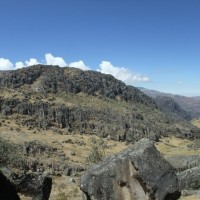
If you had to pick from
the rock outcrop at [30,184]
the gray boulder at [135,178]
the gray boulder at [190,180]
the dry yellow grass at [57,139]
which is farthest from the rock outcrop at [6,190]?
the dry yellow grass at [57,139]

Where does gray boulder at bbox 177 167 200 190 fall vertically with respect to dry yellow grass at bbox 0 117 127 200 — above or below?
above

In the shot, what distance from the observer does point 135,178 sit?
26641 mm

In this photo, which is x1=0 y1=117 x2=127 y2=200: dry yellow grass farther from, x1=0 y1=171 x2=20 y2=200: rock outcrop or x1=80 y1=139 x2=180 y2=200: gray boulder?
x1=80 y1=139 x2=180 y2=200: gray boulder

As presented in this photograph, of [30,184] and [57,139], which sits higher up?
Answer: [30,184]

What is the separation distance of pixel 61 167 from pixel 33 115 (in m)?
89.2

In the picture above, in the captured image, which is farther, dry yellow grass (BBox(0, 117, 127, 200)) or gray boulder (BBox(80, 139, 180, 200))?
dry yellow grass (BBox(0, 117, 127, 200))

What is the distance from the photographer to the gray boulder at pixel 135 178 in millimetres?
26219

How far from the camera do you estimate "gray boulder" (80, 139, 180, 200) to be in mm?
26219

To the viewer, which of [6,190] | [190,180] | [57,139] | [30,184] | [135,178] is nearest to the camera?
[135,178]

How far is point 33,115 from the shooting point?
7338 inches

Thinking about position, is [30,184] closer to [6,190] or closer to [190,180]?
[6,190]

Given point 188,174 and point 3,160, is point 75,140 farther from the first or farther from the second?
point 188,174

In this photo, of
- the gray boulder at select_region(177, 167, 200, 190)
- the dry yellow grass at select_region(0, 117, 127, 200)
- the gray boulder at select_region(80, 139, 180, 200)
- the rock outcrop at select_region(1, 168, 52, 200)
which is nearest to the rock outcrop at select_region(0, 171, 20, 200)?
the rock outcrop at select_region(1, 168, 52, 200)

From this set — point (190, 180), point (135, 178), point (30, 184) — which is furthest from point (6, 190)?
point (190, 180)
